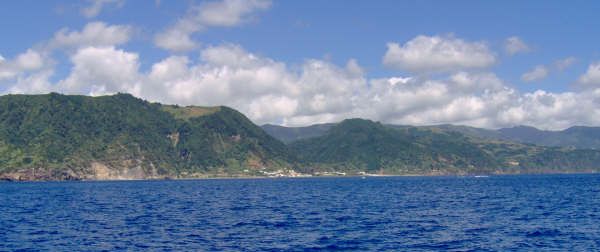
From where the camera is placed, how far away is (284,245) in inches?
2840

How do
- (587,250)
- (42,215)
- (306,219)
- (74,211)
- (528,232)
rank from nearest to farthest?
1. (587,250)
2. (528,232)
3. (306,219)
4. (42,215)
5. (74,211)

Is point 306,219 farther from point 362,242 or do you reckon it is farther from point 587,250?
point 587,250

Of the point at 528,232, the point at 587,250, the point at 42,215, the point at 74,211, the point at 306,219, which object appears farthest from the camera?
the point at 74,211

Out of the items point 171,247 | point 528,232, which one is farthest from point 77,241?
point 528,232

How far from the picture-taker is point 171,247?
2766 inches

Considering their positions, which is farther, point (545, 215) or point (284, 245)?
point (545, 215)

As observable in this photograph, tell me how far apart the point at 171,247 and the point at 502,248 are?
127 ft

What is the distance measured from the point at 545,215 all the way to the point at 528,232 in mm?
27086

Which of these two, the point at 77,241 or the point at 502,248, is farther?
the point at 77,241

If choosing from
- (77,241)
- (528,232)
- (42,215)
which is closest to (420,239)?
(528,232)

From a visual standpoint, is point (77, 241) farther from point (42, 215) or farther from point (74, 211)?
point (74, 211)

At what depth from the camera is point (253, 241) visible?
7512 centimetres

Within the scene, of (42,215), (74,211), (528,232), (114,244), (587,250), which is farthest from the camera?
(74,211)

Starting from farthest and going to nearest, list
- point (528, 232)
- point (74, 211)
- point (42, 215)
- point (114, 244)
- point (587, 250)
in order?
point (74, 211)
point (42, 215)
point (528, 232)
point (114, 244)
point (587, 250)
